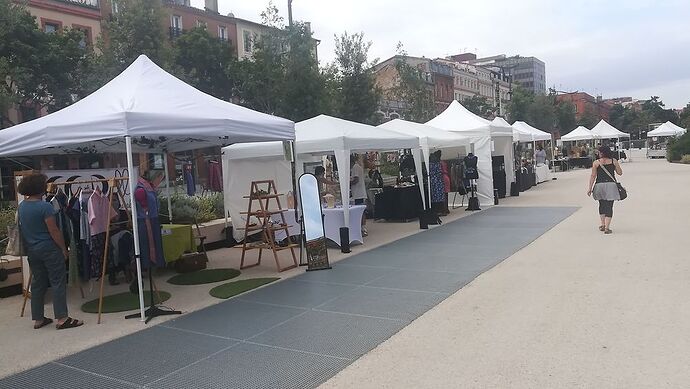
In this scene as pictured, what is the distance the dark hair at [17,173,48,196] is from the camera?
560cm

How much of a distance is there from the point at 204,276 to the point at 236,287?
3.76 ft

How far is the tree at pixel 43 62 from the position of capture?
21.1m

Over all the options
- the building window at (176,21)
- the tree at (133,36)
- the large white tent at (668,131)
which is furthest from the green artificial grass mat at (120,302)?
the large white tent at (668,131)

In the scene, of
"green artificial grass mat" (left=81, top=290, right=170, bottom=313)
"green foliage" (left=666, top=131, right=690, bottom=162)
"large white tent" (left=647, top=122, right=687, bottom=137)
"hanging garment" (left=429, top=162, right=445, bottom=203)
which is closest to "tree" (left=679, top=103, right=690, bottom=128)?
"large white tent" (left=647, top=122, right=687, bottom=137)

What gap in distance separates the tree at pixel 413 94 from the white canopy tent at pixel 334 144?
71.6 feet

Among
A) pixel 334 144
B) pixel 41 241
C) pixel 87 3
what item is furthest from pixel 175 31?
pixel 41 241

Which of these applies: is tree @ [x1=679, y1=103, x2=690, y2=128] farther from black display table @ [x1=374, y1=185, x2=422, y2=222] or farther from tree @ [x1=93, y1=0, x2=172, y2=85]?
tree @ [x1=93, y1=0, x2=172, y2=85]

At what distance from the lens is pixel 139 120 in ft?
19.4

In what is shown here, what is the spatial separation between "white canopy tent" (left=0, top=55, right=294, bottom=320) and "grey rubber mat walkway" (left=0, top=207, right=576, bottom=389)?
1.02 metres

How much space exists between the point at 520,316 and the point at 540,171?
21533 mm

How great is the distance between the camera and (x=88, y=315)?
639 cm

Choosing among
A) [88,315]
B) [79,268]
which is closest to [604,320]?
[88,315]

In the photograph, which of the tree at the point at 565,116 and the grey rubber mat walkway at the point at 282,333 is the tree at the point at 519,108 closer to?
the tree at the point at 565,116

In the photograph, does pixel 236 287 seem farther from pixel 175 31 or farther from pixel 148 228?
pixel 175 31
